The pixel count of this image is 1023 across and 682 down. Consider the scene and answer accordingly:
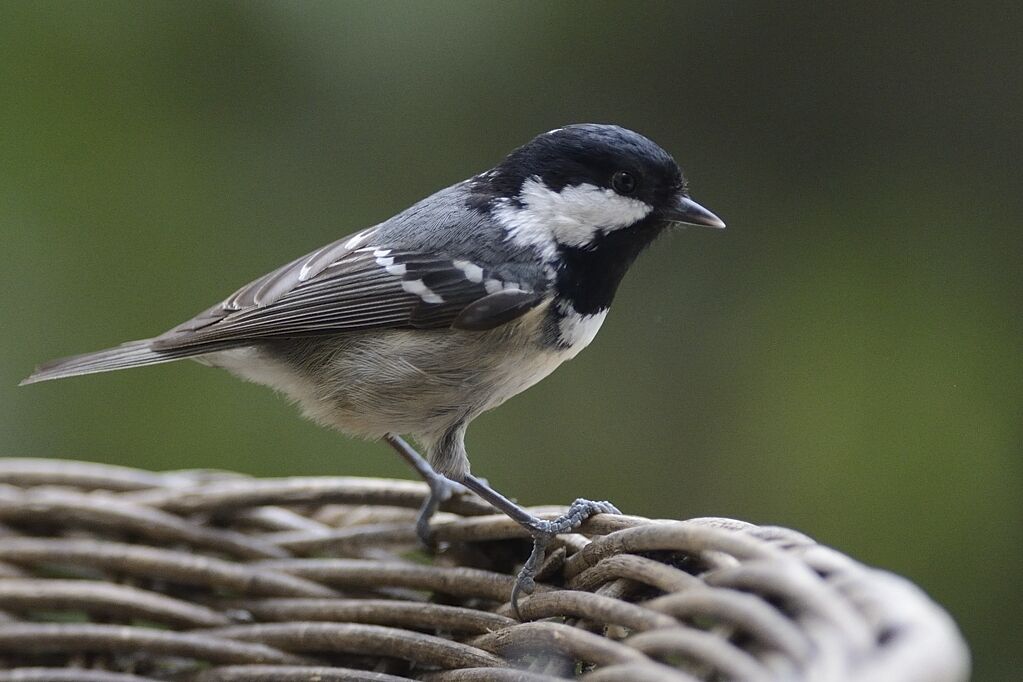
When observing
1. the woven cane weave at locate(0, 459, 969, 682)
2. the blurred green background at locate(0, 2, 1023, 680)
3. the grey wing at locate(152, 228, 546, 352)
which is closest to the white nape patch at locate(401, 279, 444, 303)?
the grey wing at locate(152, 228, 546, 352)

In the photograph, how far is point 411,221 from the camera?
4.52 feet

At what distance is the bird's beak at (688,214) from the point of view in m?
1.30

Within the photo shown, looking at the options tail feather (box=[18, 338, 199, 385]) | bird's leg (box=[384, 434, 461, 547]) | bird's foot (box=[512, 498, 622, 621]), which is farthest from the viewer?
tail feather (box=[18, 338, 199, 385])

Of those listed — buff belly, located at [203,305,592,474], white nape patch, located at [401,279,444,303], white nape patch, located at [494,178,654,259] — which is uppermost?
white nape patch, located at [494,178,654,259]

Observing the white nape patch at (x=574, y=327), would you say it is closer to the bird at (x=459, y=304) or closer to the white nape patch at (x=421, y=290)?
the bird at (x=459, y=304)

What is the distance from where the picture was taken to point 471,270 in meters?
1.28

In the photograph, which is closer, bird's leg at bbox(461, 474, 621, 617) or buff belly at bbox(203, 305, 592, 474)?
bird's leg at bbox(461, 474, 621, 617)

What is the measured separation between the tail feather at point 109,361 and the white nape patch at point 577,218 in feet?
1.52

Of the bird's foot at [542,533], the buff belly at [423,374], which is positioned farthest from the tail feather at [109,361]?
the bird's foot at [542,533]

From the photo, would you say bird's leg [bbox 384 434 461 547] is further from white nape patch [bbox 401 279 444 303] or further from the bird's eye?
the bird's eye

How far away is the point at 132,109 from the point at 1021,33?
1.89 m

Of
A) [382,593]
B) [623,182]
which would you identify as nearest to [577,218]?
[623,182]

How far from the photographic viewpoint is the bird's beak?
1298 mm

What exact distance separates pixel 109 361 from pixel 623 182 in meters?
0.73
